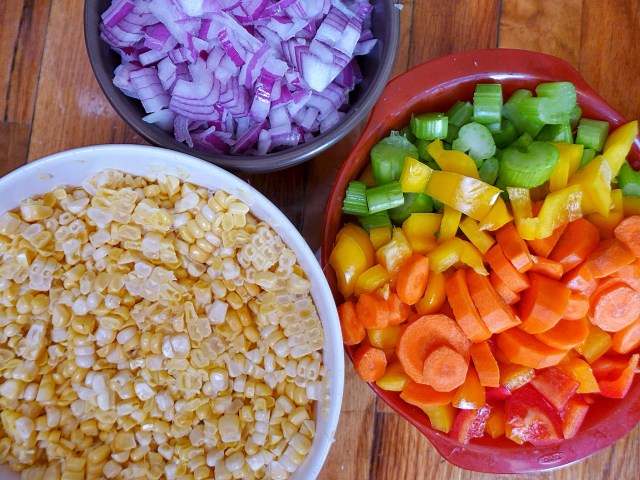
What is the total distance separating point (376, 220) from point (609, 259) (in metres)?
0.48

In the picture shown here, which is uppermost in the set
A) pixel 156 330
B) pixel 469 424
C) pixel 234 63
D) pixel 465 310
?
pixel 234 63

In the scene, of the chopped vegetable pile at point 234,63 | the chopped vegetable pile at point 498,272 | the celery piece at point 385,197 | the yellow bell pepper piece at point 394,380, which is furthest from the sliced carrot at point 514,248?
the chopped vegetable pile at point 234,63

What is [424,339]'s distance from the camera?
4.29 feet

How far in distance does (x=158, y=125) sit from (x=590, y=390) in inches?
42.3

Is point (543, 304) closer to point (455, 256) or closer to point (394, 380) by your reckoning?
point (455, 256)

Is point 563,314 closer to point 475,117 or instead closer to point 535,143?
point 535,143

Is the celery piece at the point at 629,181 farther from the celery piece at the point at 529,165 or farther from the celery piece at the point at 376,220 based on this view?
the celery piece at the point at 376,220

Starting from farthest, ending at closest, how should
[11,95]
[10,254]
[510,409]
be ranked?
[11,95] < [510,409] < [10,254]

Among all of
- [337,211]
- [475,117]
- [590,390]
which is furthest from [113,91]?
[590,390]

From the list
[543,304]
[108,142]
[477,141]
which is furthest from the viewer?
[108,142]

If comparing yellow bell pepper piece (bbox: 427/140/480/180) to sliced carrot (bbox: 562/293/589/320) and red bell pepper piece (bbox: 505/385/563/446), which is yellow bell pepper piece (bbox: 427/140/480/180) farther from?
red bell pepper piece (bbox: 505/385/563/446)

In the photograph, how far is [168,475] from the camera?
1.24 metres

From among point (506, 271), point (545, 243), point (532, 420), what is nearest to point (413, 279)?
point (506, 271)

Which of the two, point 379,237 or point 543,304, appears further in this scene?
point 379,237
